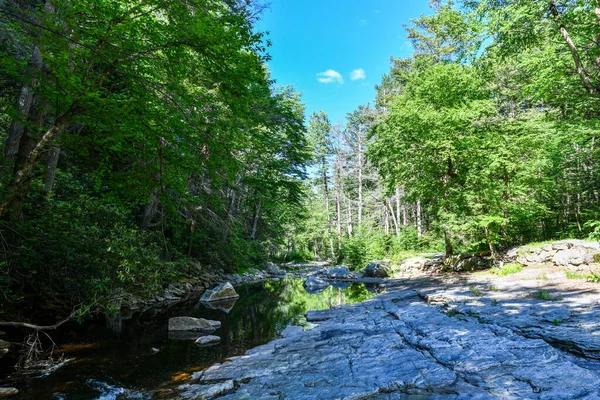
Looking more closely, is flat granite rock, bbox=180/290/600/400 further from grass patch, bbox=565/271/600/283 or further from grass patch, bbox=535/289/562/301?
grass patch, bbox=565/271/600/283

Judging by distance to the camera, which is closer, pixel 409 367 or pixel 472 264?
pixel 409 367

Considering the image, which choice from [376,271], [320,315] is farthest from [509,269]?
[376,271]

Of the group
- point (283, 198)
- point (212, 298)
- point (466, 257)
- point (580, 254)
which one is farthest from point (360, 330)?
point (283, 198)

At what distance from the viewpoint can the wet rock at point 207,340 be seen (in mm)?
7223

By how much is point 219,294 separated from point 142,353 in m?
6.65

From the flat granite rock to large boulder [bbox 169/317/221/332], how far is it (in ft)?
8.07

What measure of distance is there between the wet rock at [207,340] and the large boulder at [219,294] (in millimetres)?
5130

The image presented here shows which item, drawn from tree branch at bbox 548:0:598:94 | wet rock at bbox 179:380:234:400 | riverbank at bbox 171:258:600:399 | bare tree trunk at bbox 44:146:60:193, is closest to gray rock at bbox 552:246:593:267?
riverbank at bbox 171:258:600:399

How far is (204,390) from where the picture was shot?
4.48 meters

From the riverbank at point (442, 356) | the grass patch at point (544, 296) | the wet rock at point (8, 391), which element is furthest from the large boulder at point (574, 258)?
the wet rock at point (8, 391)

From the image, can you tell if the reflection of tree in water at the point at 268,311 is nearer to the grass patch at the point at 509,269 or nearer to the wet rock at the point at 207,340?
the wet rock at the point at 207,340

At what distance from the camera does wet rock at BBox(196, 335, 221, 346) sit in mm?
7223

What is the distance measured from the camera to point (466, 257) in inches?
594

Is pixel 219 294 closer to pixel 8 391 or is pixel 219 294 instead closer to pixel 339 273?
pixel 8 391
